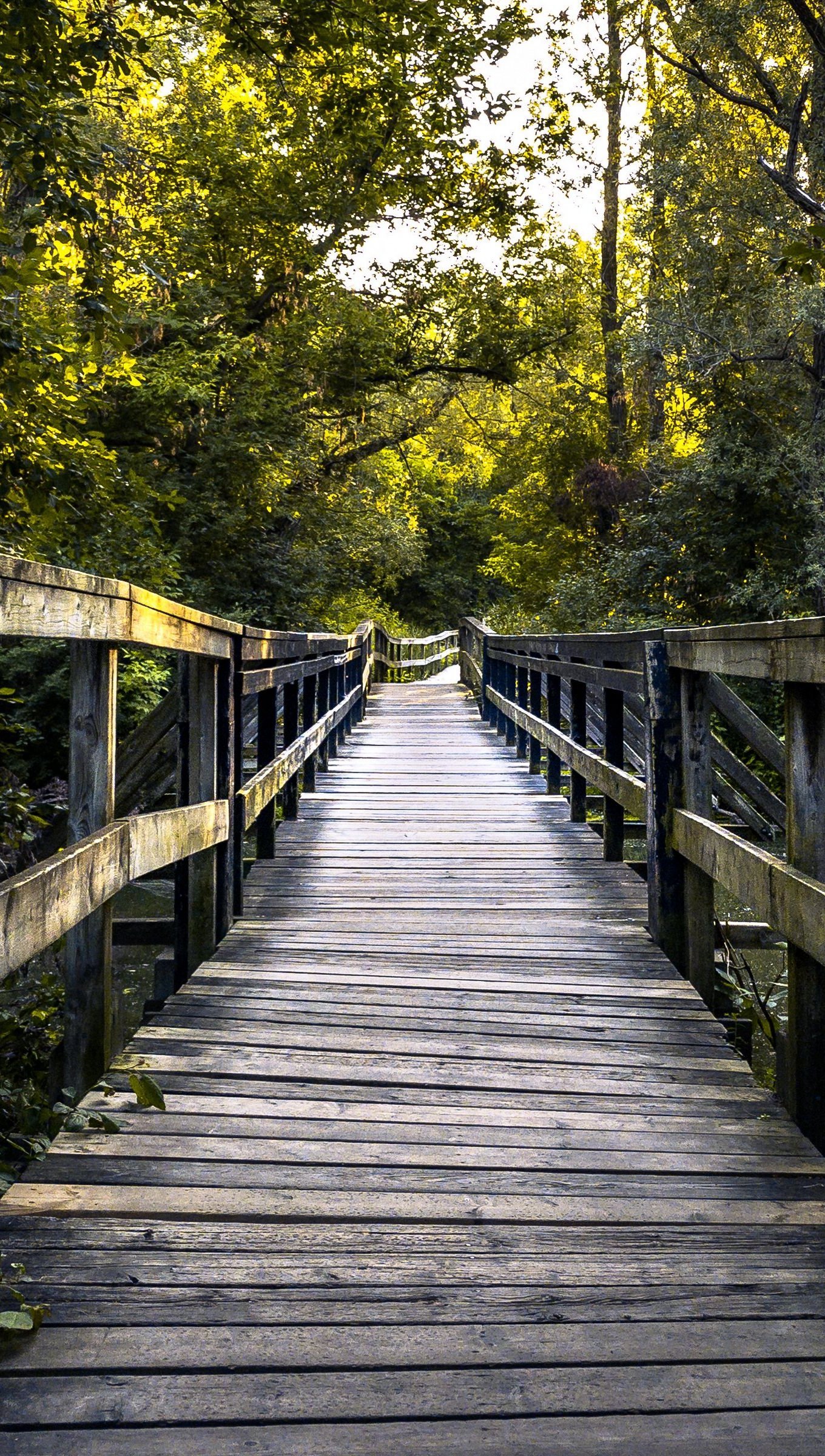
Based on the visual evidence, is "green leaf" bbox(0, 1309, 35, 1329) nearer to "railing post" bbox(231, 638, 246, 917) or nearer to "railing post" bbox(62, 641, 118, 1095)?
"railing post" bbox(62, 641, 118, 1095)

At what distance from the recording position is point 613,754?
553 centimetres

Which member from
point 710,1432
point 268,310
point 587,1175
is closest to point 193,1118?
point 587,1175

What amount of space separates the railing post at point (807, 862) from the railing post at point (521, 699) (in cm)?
790

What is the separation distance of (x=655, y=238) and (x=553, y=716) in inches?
496

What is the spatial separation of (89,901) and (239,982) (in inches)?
55.9

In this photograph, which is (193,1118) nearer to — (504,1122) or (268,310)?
(504,1122)

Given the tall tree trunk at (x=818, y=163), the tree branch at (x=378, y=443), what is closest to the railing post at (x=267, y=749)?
the tall tree trunk at (x=818, y=163)

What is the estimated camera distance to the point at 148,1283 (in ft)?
6.45

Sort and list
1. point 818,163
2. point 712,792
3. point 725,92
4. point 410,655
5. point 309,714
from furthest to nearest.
Result: point 410,655 < point 725,92 < point 818,163 < point 309,714 < point 712,792

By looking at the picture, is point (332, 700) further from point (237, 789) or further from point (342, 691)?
point (237, 789)

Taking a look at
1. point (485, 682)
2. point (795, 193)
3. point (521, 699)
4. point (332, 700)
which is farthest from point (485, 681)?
point (795, 193)

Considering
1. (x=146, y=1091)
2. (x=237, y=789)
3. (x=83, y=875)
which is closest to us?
(x=83, y=875)

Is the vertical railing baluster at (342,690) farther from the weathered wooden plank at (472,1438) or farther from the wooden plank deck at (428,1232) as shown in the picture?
the weathered wooden plank at (472,1438)

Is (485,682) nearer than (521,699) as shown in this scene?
No
